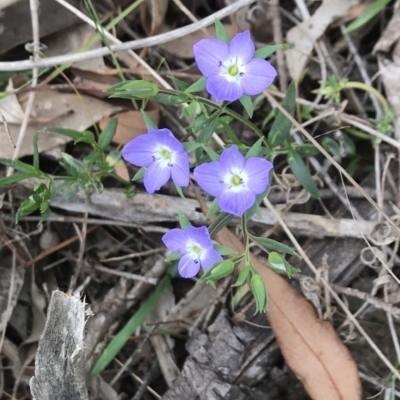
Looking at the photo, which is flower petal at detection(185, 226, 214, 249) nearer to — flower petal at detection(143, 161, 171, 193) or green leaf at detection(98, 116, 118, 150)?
flower petal at detection(143, 161, 171, 193)

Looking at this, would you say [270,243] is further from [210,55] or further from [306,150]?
[210,55]

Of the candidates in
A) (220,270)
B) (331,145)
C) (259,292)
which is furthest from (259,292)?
(331,145)

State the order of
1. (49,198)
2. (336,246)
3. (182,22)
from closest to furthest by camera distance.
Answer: (49,198), (336,246), (182,22)

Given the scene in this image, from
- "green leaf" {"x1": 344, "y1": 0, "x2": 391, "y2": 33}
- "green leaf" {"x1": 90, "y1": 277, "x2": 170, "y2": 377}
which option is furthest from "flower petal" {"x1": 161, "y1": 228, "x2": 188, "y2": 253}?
"green leaf" {"x1": 344, "y1": 0, "x2": 391, "y2": 33}

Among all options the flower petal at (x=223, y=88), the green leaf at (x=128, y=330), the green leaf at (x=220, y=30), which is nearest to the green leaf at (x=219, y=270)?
the flower petal at (x=223, y=88)

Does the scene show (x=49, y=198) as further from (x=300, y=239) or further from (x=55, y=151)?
(x=300, y=239)

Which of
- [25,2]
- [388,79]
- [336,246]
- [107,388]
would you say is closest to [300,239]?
[336,246]
